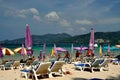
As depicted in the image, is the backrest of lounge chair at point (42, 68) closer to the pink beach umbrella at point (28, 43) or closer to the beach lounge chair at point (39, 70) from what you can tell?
the beach lounge chair at point (39, 70)

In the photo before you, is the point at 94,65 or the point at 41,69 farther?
the point at 94,65

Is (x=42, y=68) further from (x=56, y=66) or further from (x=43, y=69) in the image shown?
(x=56, y=66)

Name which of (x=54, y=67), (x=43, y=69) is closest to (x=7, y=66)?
(x=54, y=67)

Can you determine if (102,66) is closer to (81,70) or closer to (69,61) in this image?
(81,70)

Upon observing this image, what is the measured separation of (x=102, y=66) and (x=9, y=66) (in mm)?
6832

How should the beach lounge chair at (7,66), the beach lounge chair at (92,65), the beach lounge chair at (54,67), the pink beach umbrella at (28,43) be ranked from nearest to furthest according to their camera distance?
the pink beach umbrella at (28,43) < the beach lounge chair at (54,67) < the beach lounge chair at (92,65) < the beach lounge chair at (7,66)

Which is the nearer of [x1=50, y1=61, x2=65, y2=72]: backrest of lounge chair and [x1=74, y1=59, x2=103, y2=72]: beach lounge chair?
[x1=50, y1=61, x2=65, y2=72]: backrest of lounge chair

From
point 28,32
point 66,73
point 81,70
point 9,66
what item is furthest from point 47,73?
point 9,66

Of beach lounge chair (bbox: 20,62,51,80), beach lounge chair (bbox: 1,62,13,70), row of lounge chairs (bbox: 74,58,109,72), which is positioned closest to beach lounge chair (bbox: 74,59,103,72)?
row of lounge chairs (bbox: 74,58,109,72)

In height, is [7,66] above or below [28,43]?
below

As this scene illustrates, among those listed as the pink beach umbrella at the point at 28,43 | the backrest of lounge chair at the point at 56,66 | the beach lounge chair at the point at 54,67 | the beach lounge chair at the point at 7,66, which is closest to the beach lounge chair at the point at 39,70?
the beach lounge chair at the point at 54,67

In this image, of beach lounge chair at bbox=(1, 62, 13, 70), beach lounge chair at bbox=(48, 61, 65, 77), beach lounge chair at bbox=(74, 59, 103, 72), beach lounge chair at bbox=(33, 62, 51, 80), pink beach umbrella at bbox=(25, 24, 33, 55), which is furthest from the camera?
beach lounge chair at bbox=(1, 62, 13, 70)

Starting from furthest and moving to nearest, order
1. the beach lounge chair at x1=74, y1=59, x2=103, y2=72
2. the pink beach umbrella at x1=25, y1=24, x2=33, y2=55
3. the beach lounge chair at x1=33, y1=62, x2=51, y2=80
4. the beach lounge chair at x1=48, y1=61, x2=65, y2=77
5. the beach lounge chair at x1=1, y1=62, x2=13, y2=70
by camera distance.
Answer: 1. the beach lounge chair at x1=1, y1=62, x2=13, y2=70
2. the beach lounge chair at x1=74, y1=59, x2=103, y2=72
3. the beach lounge chair at x1=48, y1=61, x2=65, y2=77
4. the beach lounge chair at x1=33, y1=62, x2=51, y2=80
5. the pink beach umbrella at x1=25, y1=24, x2=33, y2=55

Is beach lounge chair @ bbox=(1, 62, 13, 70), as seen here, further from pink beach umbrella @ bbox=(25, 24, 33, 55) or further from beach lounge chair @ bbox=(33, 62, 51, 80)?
pink beach umbrella @ bbox=(25, 24, 33, 55)
